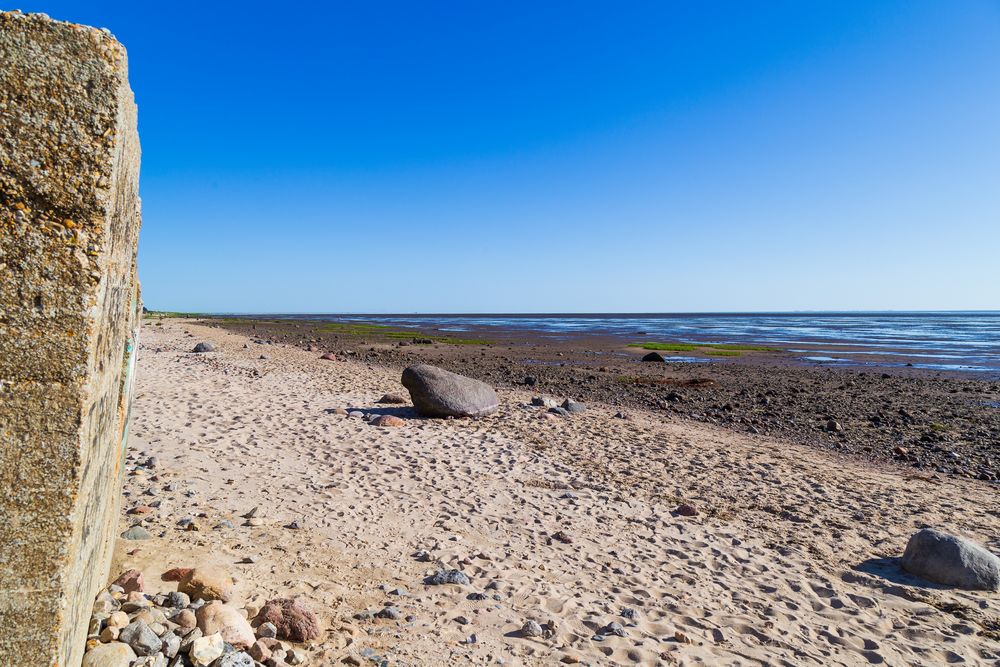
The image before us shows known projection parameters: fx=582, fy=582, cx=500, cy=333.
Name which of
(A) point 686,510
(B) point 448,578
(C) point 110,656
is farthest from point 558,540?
(C) point 110,656

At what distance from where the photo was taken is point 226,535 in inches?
233

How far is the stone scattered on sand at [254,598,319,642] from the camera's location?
4.12 meters

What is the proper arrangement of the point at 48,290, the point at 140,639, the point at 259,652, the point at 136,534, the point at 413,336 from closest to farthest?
the point at 48,290 < the point at 140,639 < the point at 259,652 < the point at 136,534 < the point at 413,336

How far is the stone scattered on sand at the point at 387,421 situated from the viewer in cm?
1153

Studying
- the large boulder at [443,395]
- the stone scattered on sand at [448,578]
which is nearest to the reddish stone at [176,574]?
the stone scattered on sand at [448,578]

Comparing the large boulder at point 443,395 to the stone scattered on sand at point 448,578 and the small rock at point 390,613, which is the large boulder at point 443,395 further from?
the small rock at point 390,613

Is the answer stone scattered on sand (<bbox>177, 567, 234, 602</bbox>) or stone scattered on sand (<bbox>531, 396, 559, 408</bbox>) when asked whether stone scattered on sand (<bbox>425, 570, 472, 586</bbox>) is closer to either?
stone scattered on sand (<bbox>177, 567, 234, 602</bbox>)

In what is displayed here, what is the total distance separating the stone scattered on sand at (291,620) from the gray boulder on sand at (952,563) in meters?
5.86

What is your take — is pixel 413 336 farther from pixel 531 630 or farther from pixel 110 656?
pixel 110 656

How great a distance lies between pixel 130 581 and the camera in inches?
165

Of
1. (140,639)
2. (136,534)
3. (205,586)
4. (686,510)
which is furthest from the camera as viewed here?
(686,510)

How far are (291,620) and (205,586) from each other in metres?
0.76

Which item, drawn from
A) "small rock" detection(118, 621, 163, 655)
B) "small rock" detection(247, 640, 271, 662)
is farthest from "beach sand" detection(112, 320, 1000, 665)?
"small rock" detection(118, 621, 163, 655)

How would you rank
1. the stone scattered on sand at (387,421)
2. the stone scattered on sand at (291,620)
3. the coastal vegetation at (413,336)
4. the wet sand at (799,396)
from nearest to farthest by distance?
1. the stone scattered on sand at (291,620)
2. the stone scattered on sand at (387,421)
3. the wet sand at (799,396)
4. the coastal vegetation at (413,336)
